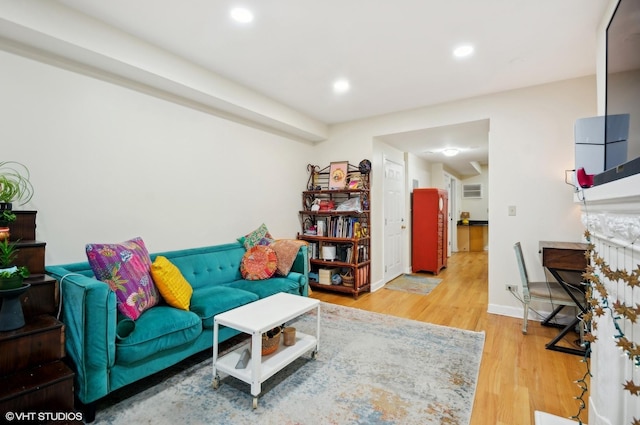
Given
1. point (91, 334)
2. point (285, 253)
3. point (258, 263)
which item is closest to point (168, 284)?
point (91, 334)

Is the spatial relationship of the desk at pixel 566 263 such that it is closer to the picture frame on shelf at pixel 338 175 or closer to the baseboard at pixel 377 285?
the baseboard at pixel 377 285

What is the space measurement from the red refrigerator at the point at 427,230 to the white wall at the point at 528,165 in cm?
202

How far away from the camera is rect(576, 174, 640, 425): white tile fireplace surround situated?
78 centimetres

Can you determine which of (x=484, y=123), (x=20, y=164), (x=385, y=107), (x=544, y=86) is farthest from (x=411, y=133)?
(x=20, y=164)

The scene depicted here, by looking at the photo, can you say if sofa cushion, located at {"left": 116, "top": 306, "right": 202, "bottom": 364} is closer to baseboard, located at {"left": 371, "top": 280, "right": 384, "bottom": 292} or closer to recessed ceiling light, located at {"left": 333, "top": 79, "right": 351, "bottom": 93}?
recessed ceiling light, located at {"left": 333, "top": 79, "right": 351, "bottom": 93}

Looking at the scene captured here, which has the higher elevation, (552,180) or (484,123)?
(484,123)

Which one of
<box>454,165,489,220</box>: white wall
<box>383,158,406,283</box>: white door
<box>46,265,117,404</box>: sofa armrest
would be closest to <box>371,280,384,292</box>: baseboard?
<box>383,158,406,283</box>: white door

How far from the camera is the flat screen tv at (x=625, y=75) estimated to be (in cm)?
104

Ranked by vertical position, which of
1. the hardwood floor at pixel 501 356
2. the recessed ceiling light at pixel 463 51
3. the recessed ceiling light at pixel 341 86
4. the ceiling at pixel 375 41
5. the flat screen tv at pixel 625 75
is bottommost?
the hardwood floor at pixel 501 356

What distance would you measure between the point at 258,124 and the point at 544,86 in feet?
10.4

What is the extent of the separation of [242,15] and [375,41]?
101 centimetres

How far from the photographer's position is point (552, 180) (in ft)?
10.2

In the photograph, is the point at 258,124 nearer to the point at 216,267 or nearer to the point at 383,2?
the point at 216,267

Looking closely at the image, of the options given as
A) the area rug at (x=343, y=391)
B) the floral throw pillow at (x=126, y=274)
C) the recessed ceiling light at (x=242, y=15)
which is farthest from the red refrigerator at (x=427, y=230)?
the floral throw pillow at (x=126, y=274)
